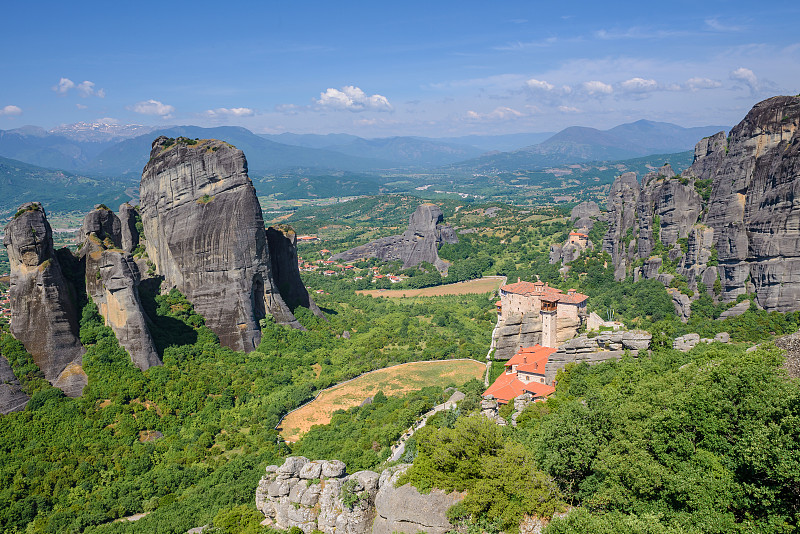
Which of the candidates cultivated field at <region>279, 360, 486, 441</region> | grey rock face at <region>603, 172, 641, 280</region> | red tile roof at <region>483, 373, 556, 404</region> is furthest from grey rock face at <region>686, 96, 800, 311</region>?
red tile roof at <region>483, 373, 556, 404</region>

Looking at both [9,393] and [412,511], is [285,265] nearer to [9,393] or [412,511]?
[9,393]

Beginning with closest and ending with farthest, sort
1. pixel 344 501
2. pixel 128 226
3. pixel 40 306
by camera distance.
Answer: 1. pixel 344 501
2. pixel 40 306
3. pixel 128 226

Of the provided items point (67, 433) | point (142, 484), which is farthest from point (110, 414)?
point (142, 484)

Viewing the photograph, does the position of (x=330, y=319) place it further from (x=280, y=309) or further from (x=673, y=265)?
(x=673, y=265)

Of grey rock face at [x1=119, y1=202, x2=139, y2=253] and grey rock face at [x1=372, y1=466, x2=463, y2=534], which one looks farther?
grey rock face at [x1=119, y1=202, x2=139, y2=253]

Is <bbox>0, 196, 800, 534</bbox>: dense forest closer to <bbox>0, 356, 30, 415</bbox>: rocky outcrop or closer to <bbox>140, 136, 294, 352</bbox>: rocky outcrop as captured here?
<bbox>0, 356, 30, 415</bbox>: rocky outcrop

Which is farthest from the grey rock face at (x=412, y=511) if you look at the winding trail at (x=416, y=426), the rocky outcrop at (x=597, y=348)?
the rocky outcrop at (x=597, y=348)

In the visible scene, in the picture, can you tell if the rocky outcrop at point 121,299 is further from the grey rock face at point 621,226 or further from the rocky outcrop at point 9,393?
the grey rock face at point 621,226

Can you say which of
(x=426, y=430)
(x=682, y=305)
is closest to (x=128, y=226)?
(x=426, y=430)
